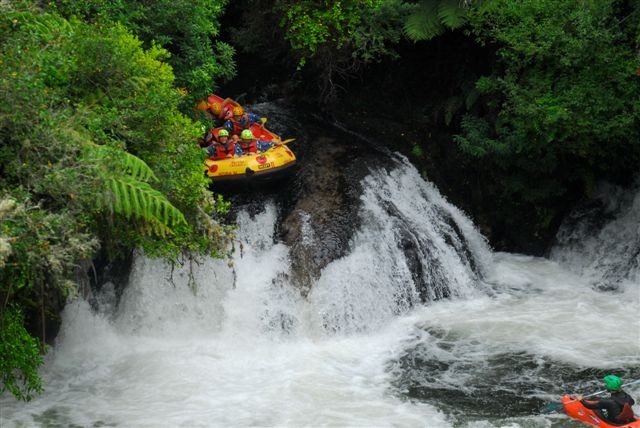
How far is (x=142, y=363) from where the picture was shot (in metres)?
9.34

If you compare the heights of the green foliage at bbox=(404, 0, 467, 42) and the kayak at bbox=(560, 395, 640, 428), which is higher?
the green foliage at bbox=(404, 0, 467, 42)

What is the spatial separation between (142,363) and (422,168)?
6.25m

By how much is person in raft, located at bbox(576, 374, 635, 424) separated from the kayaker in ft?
23.3

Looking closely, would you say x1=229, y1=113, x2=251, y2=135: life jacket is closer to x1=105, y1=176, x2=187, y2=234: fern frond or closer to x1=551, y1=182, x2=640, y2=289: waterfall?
x1=105, y1=176, x2=187, y2=234: fern frond

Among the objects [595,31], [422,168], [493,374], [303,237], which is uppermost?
[595,31]

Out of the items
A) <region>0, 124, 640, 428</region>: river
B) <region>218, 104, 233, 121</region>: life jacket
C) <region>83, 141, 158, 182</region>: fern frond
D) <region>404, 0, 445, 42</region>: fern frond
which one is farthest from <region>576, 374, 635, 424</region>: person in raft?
<region>218, 104, 233, 121</region>: life jacket

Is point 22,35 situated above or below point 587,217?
above

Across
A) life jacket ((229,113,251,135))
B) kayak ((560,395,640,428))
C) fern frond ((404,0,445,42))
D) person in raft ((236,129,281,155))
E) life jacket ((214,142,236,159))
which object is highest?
fern frond ((404,0,445,42))

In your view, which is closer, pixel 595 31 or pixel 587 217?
pixel 595 31

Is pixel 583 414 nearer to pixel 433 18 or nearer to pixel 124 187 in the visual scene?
pixel 124 187

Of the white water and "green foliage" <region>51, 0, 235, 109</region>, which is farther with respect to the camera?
"green foliage" <region>51, 0, 235, 109</region>

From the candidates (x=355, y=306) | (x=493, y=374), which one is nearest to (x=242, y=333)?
(x=355, y=306)

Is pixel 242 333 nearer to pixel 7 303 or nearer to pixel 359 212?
pixel 359 212

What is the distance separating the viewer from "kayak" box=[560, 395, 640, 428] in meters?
7.67
